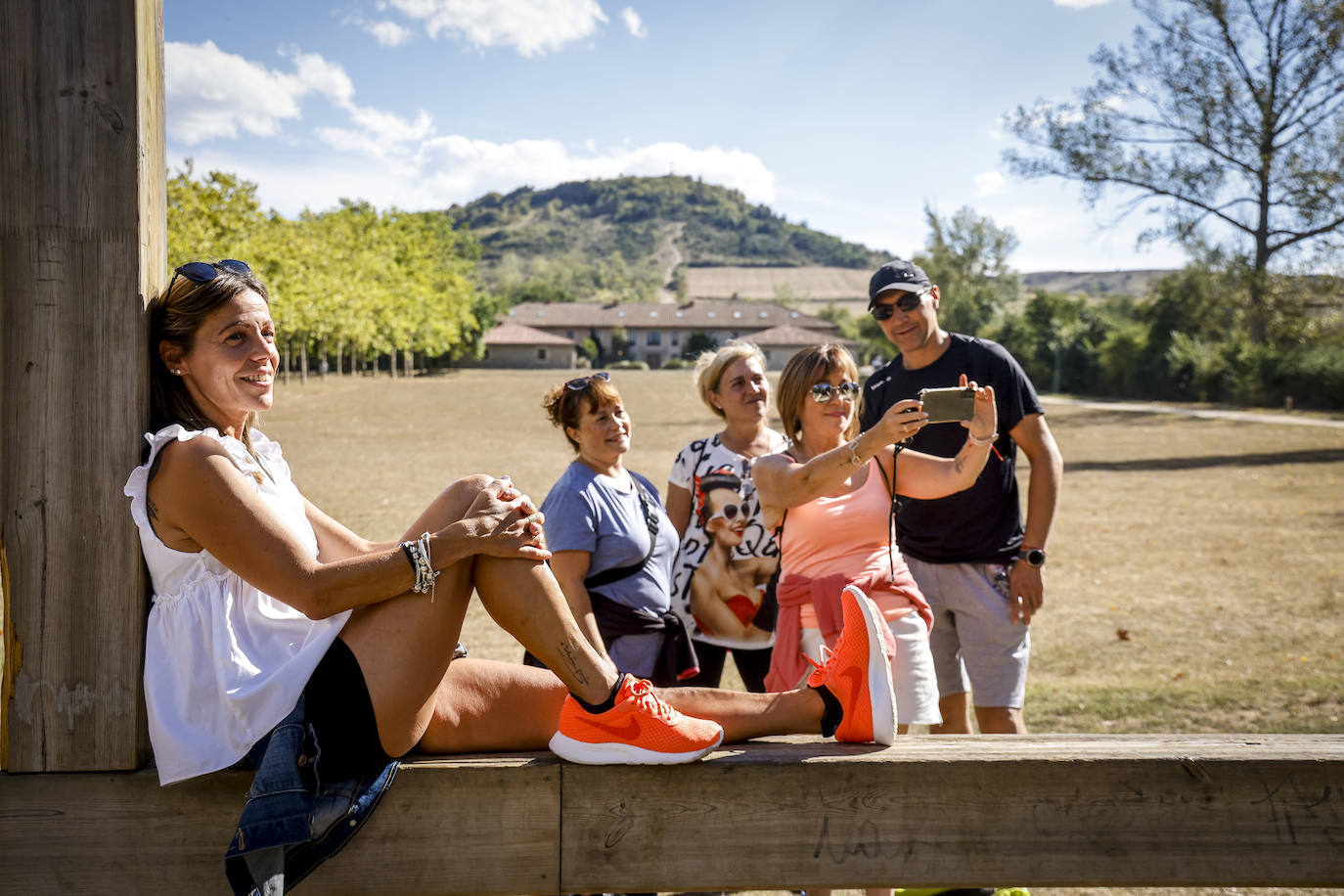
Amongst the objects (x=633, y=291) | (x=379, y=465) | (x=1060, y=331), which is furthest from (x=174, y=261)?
(x=633, y=291)

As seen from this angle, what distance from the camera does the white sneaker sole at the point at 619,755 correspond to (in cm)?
222

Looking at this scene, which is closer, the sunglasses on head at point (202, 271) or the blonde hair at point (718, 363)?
the sunglasses on head at point (202, 271)

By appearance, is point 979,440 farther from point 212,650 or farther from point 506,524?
point 212,650

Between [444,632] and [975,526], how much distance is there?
2.40 metres

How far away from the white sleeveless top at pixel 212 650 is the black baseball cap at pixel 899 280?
7.98 ft

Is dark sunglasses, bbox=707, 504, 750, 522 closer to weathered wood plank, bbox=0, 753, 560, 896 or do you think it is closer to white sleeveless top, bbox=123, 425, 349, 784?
weathered wood plank, bbox=0, 753, 560, 896

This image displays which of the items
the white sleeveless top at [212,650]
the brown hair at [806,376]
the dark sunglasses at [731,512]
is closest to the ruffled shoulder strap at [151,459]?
the white sleeveless top at [212,650]

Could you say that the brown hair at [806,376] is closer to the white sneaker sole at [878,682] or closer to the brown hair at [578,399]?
the brown hair at [578,399]

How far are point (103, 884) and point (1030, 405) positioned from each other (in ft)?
11.2

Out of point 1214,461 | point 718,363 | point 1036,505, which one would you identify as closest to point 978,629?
point 1036,505

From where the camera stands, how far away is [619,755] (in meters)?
2.23

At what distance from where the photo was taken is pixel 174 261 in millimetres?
25047

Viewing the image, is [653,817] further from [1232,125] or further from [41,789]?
[1232,125]

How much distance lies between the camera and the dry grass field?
19.0ft
